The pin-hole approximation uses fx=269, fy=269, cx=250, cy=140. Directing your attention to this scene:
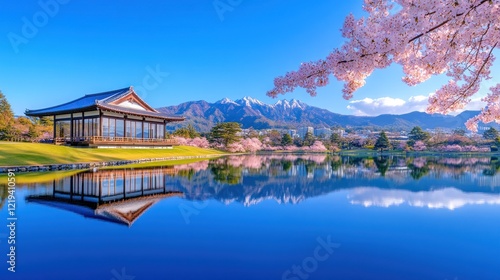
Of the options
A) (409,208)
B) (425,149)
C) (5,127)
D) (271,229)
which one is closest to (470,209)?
(409,208)

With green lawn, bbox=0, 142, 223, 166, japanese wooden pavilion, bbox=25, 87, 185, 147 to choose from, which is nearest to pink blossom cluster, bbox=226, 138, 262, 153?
japanese wooden pavilion, bbox=25, 87, 185, 147

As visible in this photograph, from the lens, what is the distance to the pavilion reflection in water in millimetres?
6748

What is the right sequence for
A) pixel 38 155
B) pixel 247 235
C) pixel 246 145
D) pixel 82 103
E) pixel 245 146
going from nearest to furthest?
pixel 247 235
pixel 38 155
pixel 82 103
pixel 245 146
pixel 246 145

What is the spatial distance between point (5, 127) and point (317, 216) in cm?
3890

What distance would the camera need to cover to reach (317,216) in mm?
6898

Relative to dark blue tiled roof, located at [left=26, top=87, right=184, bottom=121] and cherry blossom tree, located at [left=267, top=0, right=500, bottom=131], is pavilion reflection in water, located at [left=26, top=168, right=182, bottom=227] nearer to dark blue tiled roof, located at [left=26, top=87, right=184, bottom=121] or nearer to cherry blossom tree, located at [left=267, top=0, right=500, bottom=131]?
cherry blossom tree, located at [left=267, top=0, right=500, bottom=131]
